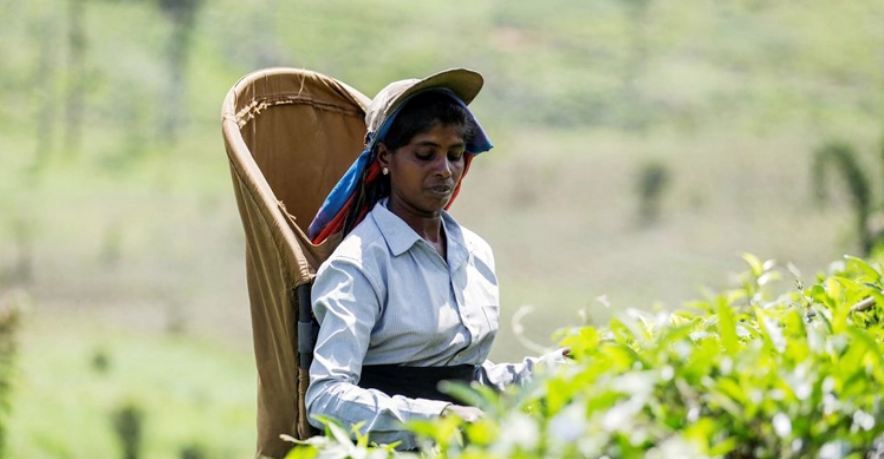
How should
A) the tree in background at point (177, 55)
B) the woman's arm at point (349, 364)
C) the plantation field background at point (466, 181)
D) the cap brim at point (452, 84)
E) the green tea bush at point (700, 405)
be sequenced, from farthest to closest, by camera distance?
the tree in background at point (177, 55) → the plantation field background at point (466, 181) → the cap brim at point (452, 84) → the woman's arm at point (349, 364) → the green tea bush at point (700, 405)

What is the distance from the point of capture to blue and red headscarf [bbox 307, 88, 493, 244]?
8.15 ft

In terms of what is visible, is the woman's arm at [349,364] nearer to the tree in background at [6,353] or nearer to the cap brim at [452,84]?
the cap brim at [452,84]

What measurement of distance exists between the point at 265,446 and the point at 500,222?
32.2 feet

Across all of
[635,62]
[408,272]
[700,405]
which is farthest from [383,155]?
[635,62]

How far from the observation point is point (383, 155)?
2504mm

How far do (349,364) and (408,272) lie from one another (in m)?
0.26

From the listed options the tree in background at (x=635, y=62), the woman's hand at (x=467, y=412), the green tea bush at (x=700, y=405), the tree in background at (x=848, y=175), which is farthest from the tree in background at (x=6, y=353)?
the green tea bush at (x=700, y=405)

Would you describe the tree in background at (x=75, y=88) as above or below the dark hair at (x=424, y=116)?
below

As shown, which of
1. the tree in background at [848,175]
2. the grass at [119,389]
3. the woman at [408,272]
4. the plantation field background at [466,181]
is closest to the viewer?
the woman at [408,272]

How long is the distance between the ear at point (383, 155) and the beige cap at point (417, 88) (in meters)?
0.03

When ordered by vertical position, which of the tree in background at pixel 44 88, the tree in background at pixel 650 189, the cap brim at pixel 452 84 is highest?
the cap brim at pixel 452 84

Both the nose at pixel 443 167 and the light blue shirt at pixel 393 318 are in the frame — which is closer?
the light blue shirt at pixel 393 318

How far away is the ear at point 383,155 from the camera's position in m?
2.48

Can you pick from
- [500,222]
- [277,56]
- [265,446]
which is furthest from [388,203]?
[277,56]
